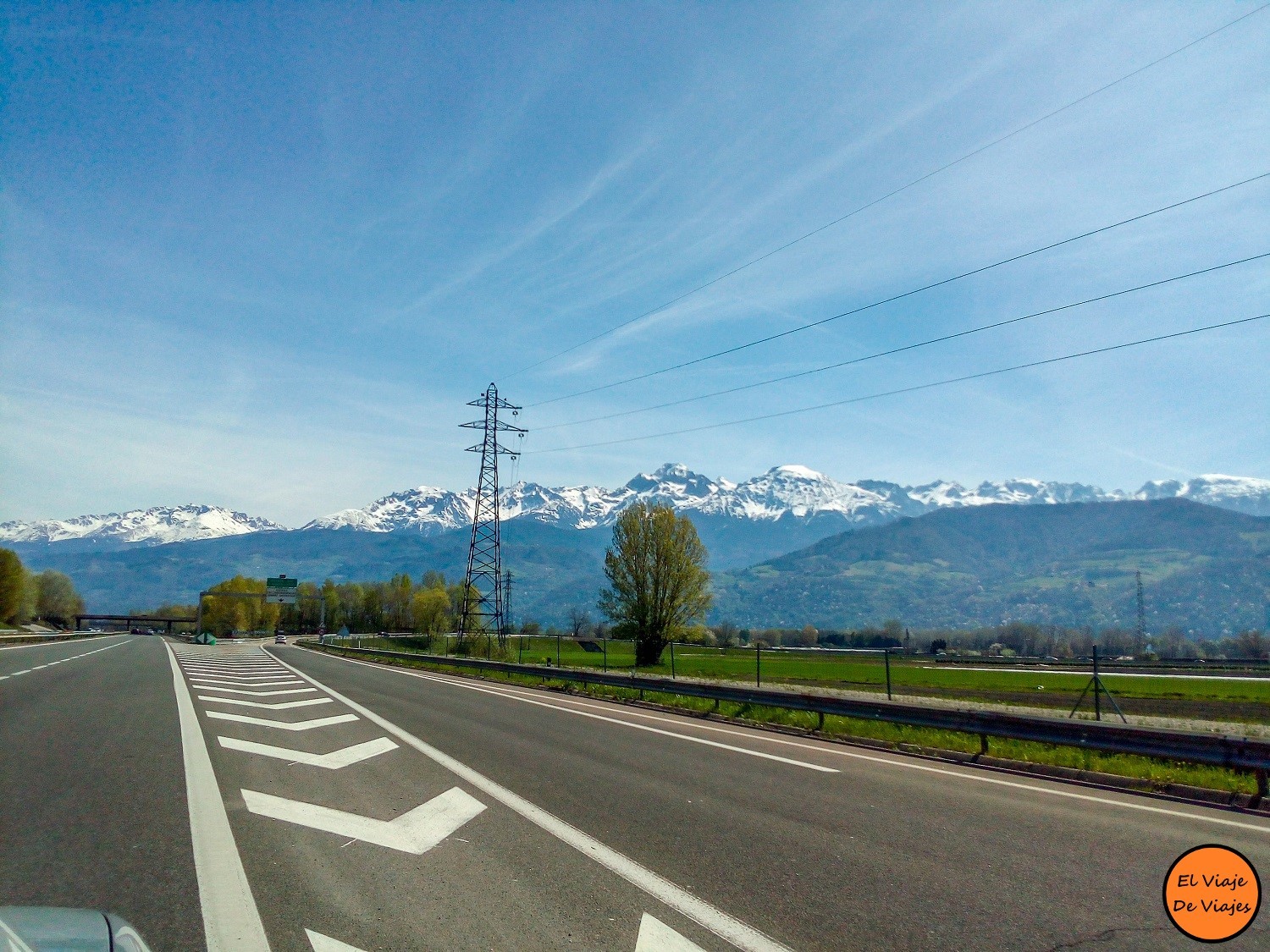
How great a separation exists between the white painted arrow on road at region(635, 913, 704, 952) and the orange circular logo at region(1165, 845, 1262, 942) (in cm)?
254

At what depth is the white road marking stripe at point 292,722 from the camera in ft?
43.2

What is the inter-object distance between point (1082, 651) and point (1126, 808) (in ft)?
454

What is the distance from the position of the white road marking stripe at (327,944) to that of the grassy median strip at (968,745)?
9.98m

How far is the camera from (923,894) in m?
5.34

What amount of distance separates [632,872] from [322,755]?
6.35 meters

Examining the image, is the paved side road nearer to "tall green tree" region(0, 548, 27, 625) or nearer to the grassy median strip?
the grassy median strip

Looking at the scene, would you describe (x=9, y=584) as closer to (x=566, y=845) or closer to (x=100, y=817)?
(x=100, y=817)

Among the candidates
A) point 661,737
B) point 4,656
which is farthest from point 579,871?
point 4,656

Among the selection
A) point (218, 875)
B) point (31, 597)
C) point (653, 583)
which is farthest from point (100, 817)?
point (31, 597)

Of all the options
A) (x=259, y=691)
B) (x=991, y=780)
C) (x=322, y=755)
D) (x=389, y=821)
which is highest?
(x=389, y=821)

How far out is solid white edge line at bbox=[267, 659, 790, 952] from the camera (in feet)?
14.8

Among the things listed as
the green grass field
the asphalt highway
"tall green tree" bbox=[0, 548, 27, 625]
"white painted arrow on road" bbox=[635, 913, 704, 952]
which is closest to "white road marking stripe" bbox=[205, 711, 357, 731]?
the asphalt highway

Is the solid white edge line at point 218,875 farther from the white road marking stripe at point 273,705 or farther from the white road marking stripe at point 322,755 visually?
the white road marking stripe at point 273,705

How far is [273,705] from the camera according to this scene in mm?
16828
